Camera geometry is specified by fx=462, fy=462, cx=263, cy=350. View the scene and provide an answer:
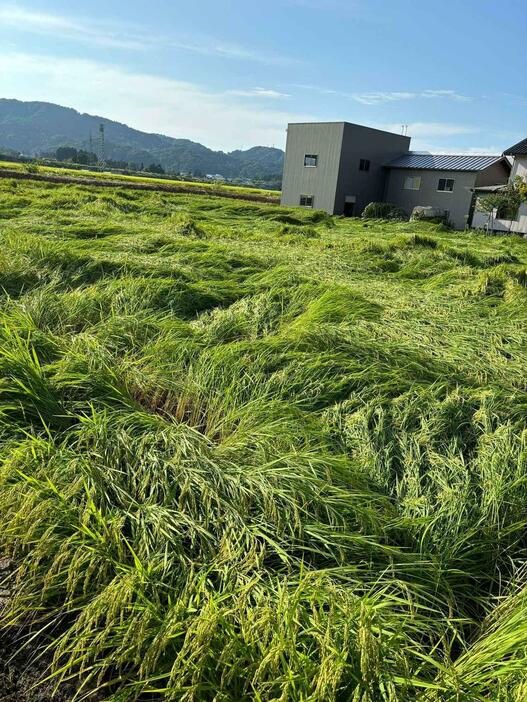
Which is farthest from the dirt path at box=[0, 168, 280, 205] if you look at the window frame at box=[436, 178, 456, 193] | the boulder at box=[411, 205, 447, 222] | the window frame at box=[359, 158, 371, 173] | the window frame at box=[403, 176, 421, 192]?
the window frame at box=[436, 178, 456, 193]

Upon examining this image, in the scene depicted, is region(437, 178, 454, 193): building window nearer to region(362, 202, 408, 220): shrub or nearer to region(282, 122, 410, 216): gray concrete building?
region(362, 202, 408, 220): shrub

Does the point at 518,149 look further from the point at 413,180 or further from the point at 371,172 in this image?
the point at 371,172

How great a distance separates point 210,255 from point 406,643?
4.81 meters

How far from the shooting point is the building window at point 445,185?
2029cm

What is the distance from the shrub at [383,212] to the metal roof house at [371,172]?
60.9 inches

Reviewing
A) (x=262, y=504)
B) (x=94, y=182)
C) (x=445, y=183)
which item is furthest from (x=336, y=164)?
(x=262, y=504)

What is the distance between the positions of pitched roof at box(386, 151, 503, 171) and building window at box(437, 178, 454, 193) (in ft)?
1.54

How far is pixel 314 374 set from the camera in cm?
272

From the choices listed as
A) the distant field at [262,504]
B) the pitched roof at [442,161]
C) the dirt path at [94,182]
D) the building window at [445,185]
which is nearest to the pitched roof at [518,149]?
the pitched roof at [442,161]

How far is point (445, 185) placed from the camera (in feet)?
67.2

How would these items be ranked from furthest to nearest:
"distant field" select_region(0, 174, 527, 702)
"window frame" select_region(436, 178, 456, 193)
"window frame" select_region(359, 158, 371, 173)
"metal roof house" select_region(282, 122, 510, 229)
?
"window frame" select_region(359, 158, 371, 173) → "window frame" select_region(436, 178, 456, 193) → "metal roof house" select_region(282, 122, 510, 229) → "distant field" select_region(0, 174, 527, 702)

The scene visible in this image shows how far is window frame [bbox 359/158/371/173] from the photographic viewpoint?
70.4 ft

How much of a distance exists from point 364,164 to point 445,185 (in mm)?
3800

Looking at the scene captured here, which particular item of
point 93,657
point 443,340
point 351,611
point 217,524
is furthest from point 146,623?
point 443,340
